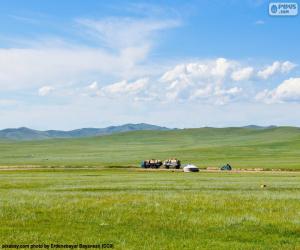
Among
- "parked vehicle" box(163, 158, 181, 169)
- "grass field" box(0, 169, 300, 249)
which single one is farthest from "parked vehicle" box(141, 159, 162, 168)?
"grass field" box(0, 169, 300, 249)

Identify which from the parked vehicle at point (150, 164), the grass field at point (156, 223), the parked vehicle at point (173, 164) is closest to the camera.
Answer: the grass field at point (156, 223)

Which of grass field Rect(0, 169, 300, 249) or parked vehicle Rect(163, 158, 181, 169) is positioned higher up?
grass field Rect(0, 169, 300, 249)

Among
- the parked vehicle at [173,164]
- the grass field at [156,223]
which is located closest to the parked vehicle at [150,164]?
the parked vehicle at [173,164]

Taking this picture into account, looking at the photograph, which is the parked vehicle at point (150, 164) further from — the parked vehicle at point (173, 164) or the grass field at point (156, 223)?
the grass field at point (156, 223)

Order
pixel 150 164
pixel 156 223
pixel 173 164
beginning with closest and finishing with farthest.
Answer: pixel 156 223 → pixel 150 164 → pixel 173 164

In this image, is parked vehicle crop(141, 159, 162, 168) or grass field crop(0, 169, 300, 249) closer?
grass field crop(0, 169, 300, 249)

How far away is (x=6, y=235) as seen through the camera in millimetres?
20266

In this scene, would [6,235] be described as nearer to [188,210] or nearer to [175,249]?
[175,249]

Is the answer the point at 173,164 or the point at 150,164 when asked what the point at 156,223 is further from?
the point at 173,164

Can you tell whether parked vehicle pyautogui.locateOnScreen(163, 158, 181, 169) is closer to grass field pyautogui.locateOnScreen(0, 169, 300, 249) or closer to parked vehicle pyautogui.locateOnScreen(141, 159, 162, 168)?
parked vehicle pyautogui.locateOnScreen(141, 159, 162, 168)

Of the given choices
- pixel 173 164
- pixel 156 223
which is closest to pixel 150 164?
pixel 173 164

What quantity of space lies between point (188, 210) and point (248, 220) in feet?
16.3

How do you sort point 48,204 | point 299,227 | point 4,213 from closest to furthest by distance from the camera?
1. point 299,227
2. point 4,213
3. point 48,204

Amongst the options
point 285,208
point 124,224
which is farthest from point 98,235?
point 285,208
